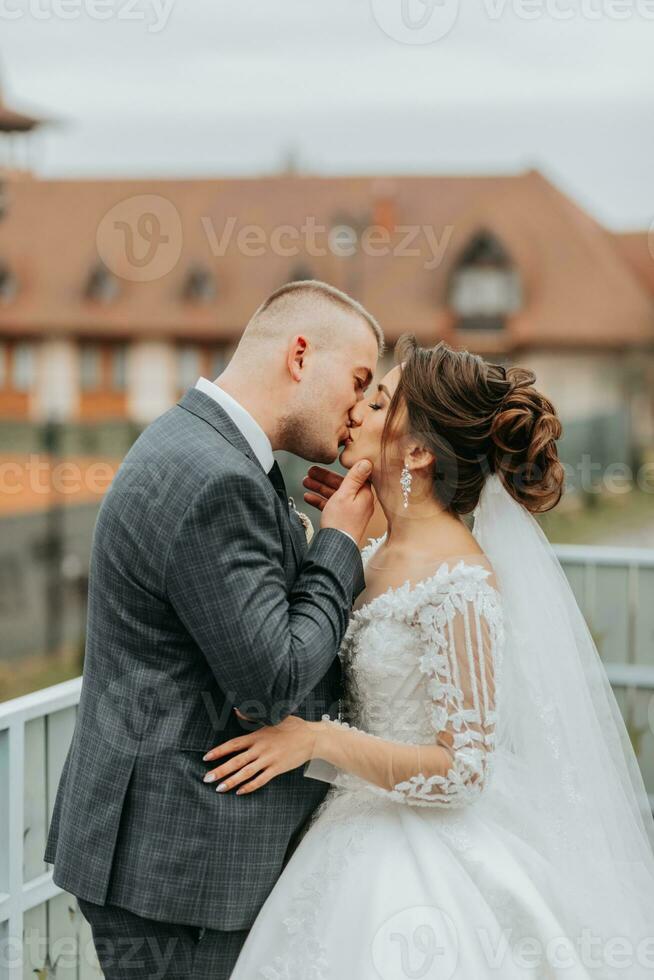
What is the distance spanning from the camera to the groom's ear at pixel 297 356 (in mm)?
1757

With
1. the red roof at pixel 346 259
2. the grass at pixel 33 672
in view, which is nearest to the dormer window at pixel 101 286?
the red roof at pixel 346 259

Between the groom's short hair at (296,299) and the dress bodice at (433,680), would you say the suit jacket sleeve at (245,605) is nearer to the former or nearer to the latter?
the dress bodice at (433,680)

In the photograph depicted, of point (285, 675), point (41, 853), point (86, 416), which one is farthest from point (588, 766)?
point (86, 416)

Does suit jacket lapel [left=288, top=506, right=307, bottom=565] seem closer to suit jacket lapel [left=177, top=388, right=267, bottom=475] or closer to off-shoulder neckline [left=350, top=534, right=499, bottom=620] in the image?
suit jacket lapel [left=177, top=388, right=267, bottom=475]

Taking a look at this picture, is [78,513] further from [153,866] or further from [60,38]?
[60,38]

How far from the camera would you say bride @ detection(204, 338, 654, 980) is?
1684 mm

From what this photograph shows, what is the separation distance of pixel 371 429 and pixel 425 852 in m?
0.70

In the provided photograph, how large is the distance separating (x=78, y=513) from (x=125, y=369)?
9.21 metres

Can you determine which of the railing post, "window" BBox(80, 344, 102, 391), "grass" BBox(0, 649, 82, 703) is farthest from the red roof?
the railing post

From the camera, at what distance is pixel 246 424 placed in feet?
5.57
